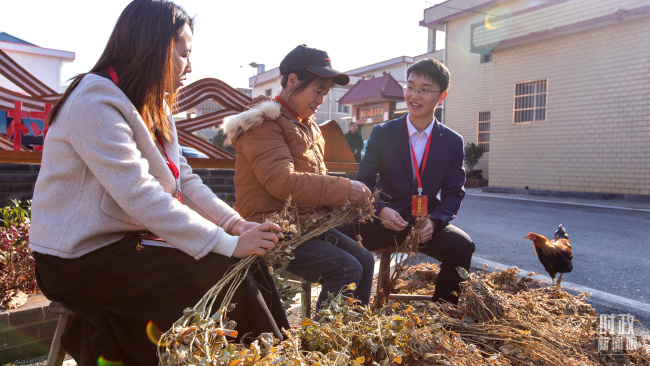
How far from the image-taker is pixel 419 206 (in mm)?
3215

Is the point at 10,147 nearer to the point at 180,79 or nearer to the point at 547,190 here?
the point at 180,79

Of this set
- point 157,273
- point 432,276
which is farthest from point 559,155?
point 157,273

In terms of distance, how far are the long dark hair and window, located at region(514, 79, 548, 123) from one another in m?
15.5

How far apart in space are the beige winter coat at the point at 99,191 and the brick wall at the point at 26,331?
1.30 m

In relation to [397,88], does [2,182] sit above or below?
below

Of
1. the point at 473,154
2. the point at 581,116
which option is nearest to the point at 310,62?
the point at 581,116

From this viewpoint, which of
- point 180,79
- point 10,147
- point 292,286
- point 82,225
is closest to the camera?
point 82,225

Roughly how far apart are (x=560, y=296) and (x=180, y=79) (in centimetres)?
284

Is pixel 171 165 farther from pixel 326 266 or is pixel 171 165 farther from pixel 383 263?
pixel 383 263

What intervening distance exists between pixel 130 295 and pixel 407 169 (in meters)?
2.20

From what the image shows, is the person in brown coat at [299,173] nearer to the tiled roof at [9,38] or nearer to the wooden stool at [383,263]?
the wooden stool at [383,263]

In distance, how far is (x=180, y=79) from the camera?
2195 millimetres

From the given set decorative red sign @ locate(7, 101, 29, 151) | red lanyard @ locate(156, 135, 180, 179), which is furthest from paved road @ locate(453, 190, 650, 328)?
decorative red sign @ locate(7, 101, 29, 151)

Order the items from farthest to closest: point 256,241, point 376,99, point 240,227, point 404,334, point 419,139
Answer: point 376,99 < point 419,139 < point 240,227 < point 404,334 < point 256,241
